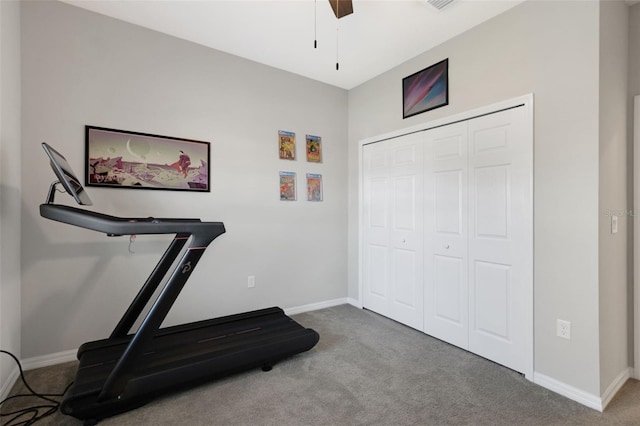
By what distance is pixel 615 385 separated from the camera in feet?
6.66

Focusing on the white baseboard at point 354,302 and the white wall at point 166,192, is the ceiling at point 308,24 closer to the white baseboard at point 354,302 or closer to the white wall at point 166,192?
the white wall at point 166,192

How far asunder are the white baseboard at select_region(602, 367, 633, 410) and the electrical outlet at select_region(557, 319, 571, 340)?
0.36 meters

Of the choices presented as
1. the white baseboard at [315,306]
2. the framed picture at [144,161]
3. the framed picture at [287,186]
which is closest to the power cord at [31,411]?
the framed picture at [144,161]

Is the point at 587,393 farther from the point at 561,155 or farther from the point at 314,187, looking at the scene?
the point at 314,187

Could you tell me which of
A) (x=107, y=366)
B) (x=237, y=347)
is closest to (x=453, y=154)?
(x=237, y=347)

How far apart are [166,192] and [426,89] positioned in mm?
2627

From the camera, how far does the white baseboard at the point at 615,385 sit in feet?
6.23

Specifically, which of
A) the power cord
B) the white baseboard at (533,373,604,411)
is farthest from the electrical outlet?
the power cord

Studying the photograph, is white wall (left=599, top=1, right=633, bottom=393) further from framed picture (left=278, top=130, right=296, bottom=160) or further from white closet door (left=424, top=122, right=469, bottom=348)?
framed picture (left=278, top=130, right=296, bottom=160)

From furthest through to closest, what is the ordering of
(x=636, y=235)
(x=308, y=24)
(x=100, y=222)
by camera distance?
1. (x=308, y=24)
2. (x=636, y=235)
3. (x=100, y=222)

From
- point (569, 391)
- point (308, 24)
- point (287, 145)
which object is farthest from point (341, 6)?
point (569, 391)

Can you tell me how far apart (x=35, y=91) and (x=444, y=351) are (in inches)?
151

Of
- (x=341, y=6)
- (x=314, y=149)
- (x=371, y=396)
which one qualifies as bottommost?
(x=371, y=396)

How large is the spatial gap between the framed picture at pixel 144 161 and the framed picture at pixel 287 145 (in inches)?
31.6
